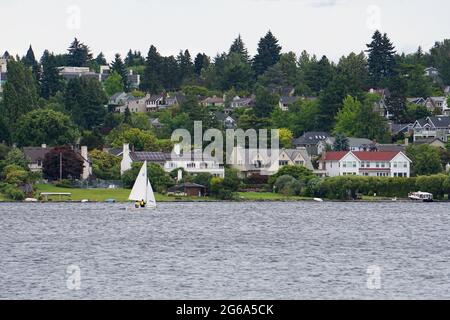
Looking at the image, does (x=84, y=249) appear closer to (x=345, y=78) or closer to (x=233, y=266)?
(x=233, y=266)

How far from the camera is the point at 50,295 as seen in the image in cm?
5319

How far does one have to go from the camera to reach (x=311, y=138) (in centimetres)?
16762

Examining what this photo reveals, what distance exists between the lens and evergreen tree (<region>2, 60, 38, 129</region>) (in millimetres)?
152250

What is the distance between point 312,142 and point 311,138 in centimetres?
157

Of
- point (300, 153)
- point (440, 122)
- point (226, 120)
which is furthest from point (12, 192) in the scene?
point (440, 122)

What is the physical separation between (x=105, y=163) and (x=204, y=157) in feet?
31.6

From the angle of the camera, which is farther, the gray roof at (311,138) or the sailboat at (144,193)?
the gray roof at (311,138)

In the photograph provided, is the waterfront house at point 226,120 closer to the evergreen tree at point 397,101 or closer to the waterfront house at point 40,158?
the evergreen tree at point 397,101

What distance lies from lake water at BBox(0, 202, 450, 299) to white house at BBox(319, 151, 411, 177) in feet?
118

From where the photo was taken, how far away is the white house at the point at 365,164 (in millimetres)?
146125

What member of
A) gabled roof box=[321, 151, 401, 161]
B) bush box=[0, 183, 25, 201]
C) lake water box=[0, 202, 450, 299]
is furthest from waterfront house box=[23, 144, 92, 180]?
gabled roof box=[321, 151, 401, 161]

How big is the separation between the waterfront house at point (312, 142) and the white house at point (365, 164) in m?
9.06

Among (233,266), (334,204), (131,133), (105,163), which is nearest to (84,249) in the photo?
(233,266)

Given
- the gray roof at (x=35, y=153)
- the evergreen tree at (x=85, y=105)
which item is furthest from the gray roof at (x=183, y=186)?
the evergreen tree at (x=85, y=105)
